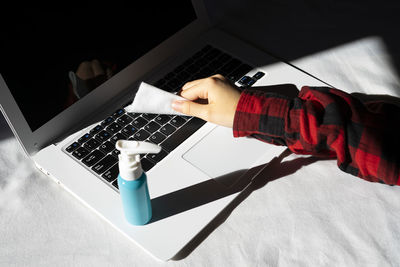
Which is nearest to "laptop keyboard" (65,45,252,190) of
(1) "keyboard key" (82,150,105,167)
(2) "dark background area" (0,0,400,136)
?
(1) "keyboard key" (82,150,105,167)

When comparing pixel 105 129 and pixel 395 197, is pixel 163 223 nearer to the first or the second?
pixel 105 129

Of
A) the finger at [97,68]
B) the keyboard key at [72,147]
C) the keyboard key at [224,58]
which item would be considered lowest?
the keyboard key at [224,58]

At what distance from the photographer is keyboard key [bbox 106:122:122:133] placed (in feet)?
2.89

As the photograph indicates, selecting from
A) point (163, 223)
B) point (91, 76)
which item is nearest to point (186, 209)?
point (163, 223)

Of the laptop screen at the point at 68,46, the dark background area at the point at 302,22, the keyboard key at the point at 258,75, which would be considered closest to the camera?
the laptop screen at the point at 68,46

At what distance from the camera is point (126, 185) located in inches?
26.7

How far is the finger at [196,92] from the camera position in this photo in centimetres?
89

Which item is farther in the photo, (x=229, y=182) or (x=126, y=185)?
(x=229, y=182)

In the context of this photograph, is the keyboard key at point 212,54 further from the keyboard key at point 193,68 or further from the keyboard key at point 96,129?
the keyboard key at point 96,129

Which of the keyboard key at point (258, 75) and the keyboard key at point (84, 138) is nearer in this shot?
the keyboard key at point (84, 138)

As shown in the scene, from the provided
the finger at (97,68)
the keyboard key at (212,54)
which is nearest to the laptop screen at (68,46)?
the finger at (97,68)

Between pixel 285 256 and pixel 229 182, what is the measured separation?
0.15 meters

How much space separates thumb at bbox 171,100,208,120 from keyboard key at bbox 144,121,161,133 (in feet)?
0.15

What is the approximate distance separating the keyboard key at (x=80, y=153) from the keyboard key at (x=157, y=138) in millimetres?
116
